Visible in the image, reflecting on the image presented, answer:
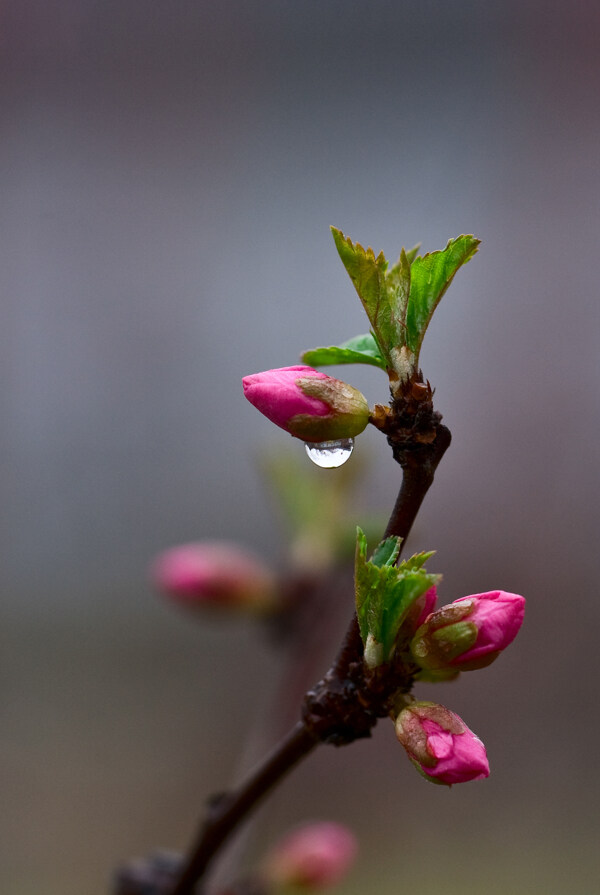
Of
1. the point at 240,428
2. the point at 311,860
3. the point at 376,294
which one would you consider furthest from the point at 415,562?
the point at 240,428

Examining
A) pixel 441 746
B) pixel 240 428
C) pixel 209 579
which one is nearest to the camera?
pixel 441 746

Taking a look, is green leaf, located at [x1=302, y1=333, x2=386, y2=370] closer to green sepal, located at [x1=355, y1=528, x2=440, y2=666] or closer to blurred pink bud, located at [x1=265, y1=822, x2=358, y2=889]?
green sepal, located at [x1=355, y1=528, x2=440, y2=666]

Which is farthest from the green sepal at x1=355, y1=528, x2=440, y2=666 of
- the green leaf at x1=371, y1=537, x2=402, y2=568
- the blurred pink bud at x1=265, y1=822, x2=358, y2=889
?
the blurred pink bud at x1=265, y1=822, x2=358, y2=889

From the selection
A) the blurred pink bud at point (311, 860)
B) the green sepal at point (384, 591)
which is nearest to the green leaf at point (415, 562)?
the green sepal at point (384, 591)

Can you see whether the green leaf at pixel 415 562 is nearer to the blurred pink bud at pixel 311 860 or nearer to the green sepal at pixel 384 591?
the green sepal at pixel 384 591

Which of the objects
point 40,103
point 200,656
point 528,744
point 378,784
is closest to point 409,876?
point 378,784

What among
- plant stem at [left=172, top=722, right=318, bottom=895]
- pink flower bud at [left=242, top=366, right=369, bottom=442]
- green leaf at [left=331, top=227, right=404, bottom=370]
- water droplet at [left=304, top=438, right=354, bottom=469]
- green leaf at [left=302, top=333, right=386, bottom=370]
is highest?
green leaf at [left=331, top=227, right=404, bottom=370]

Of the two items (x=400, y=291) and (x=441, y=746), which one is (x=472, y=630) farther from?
(x=400, y=291)
